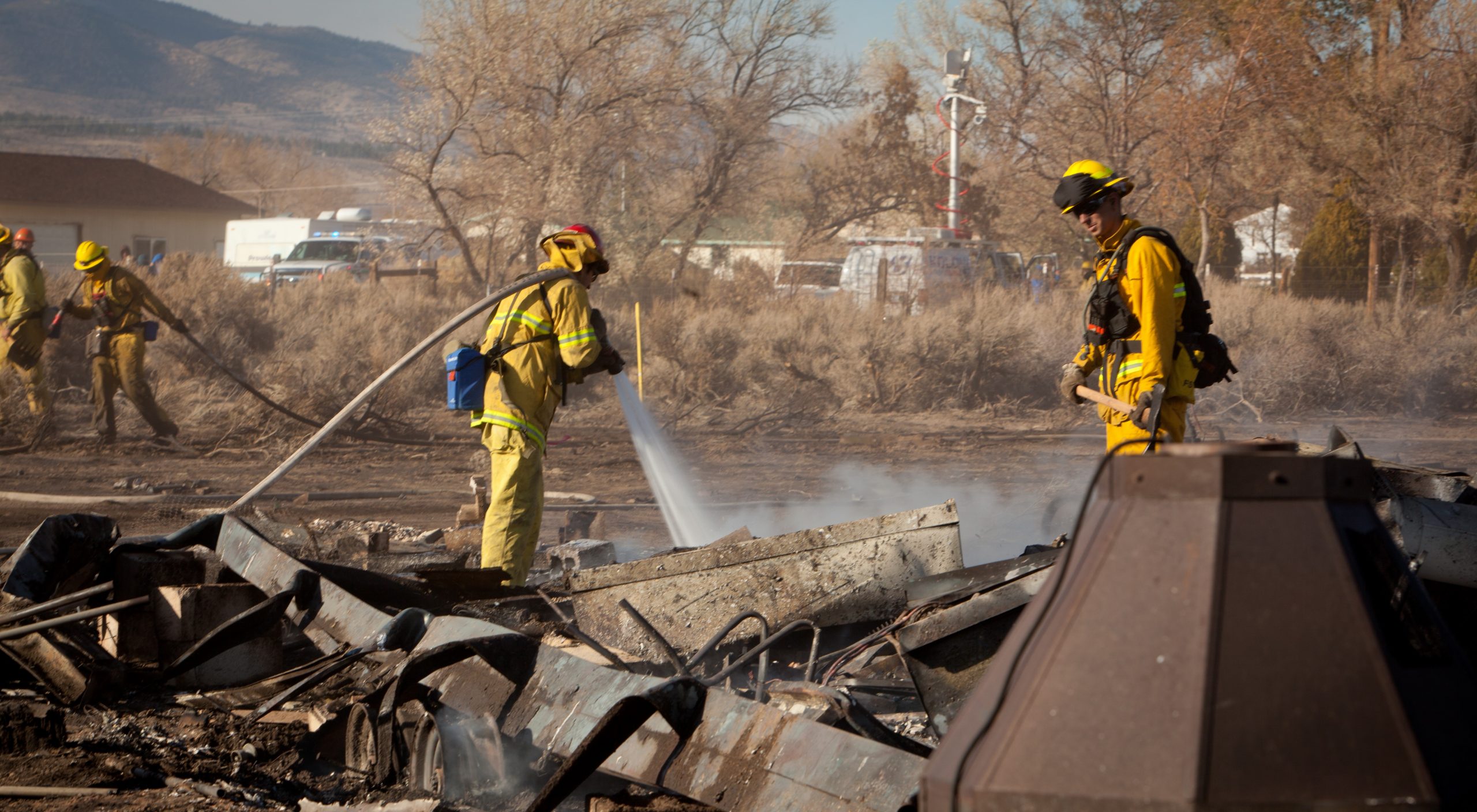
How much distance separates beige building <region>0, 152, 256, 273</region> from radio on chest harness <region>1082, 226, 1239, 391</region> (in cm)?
3364

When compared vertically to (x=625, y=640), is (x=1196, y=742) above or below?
above

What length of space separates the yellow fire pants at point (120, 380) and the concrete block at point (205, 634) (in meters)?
7.72

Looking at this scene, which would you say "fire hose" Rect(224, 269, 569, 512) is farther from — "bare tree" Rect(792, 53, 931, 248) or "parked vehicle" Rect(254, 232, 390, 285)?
"bare tree" Rect(792, 53, 931, 248)

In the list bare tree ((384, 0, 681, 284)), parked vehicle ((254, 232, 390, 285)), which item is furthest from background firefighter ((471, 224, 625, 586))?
parked vehicle ((254, 232, 390, 285))

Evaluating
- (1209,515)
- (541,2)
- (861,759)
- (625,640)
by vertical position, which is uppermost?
(541,2)

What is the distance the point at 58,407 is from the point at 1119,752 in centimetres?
1389

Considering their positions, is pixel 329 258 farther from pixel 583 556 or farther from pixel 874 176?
pixel 583 556

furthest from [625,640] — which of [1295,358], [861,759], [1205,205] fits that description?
[1205,205]

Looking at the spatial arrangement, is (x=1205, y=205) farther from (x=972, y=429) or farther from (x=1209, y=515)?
(x=1209, y=515)

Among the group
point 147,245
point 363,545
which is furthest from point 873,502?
point 147,245

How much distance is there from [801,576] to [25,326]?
372 inches

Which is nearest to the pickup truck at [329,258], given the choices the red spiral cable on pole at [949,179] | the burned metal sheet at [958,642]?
the red spiral cable on pole at [949,179]

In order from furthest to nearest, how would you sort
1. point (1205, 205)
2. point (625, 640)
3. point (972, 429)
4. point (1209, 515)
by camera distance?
point (1205, 205) → point (972, 429) → point (625, 640) → point (1209, 515)

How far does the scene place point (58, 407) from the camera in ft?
42.9
